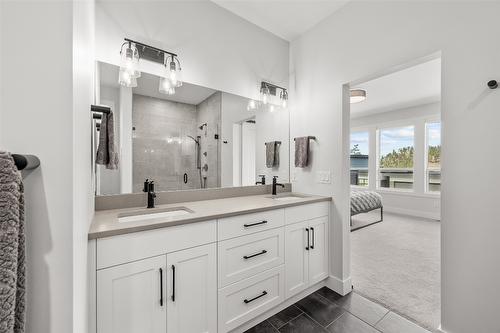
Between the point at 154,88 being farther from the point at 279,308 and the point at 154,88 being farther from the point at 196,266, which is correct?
the point at 279,308

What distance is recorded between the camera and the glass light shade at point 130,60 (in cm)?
158

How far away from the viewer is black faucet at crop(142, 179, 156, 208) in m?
1.64

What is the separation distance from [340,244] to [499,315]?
1.03 m

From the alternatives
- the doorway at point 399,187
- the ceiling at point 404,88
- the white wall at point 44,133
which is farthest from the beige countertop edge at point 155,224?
the ceiling at point 404,88

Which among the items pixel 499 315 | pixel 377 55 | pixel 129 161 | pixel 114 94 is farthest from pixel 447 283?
pixel 114 94

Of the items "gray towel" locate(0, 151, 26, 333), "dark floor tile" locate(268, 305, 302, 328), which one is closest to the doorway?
"dark floor tile" locate(268, 305, 302, 328)

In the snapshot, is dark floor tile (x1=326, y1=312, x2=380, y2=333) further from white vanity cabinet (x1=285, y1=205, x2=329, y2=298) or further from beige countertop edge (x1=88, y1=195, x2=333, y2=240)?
beige countertop edge (x1=88, y1=195, x2=333, y2=240)

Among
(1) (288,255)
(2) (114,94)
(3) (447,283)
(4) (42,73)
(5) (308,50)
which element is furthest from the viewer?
(5) (308,50)

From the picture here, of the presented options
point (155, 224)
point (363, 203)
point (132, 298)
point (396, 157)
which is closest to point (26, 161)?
point (155, 224)

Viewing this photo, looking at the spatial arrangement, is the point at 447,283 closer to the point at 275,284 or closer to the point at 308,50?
the point at 275,284

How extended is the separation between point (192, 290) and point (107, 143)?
1.10 m

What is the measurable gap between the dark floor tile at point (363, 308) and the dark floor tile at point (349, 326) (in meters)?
0.06

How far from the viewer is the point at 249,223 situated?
157 cm

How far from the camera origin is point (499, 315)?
49.9 inches
